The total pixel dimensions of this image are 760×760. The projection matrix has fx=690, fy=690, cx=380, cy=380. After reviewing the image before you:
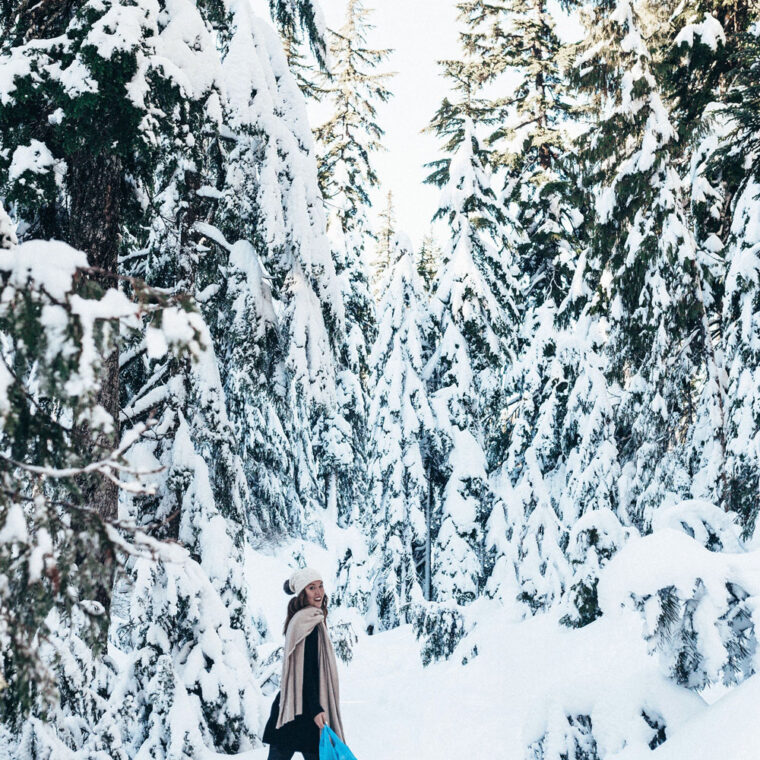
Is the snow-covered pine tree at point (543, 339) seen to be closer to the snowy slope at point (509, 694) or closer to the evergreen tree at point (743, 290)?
the snowy slope at point (509, 694)

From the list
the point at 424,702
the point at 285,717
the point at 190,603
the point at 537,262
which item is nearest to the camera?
the point at 285,717

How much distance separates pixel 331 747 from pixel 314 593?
3.27 ft

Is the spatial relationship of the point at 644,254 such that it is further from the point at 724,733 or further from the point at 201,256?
A: the point at 724,733

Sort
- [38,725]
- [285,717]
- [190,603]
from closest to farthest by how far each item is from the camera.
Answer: [38,725], [285,717], [190,603]

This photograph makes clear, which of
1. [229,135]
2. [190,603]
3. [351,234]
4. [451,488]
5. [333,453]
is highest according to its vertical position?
[351,234]

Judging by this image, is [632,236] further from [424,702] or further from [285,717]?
[285,717]

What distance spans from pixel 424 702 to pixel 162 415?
4.42 metres

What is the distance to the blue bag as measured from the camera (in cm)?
433

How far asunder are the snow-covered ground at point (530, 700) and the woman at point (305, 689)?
856 millimetres

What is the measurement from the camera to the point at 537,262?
53.7 feet

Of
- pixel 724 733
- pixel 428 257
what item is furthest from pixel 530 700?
pixel 428 257

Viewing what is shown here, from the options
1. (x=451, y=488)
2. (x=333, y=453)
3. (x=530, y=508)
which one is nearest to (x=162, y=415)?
(x=451, y=488)

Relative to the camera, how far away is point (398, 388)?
13.8 meters

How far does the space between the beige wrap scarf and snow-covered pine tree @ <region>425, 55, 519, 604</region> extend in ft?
27.7
